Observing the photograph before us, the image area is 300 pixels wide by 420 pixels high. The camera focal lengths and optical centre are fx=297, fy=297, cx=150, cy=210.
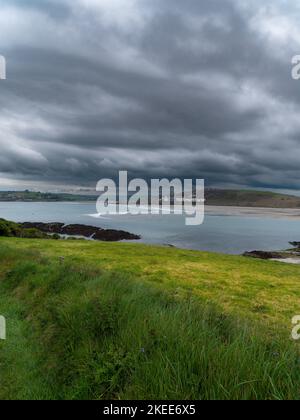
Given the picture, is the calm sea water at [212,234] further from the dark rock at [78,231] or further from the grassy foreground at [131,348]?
the grassy foreground at [131,348]

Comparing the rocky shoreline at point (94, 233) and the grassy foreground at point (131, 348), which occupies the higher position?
the grassy foreground at point (131, 348)

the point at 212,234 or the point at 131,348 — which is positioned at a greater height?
the point at 131,348

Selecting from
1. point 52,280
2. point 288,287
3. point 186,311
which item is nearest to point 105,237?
point 288,287

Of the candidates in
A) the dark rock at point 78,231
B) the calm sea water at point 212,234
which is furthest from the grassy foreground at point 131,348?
the dark rock at point 78,231

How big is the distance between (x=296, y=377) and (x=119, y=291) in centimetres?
378

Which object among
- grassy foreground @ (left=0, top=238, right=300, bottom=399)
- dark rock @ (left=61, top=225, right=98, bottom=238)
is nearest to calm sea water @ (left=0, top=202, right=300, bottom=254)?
dark rock @ (left=61, top=225, right=98, bottom=238)

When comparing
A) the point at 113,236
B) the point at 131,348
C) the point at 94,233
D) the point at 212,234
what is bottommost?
the point at 212,234

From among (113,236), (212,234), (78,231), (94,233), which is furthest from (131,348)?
(212,234)

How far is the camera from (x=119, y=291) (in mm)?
6500

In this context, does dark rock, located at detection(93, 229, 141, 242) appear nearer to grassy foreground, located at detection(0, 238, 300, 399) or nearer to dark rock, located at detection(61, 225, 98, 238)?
dark rock, located at detection(61, 225, 98, 238)

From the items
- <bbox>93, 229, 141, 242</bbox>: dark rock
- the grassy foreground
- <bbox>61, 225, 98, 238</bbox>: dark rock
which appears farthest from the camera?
<bbox>61, 225, 98, 238</bbox>: dark rock

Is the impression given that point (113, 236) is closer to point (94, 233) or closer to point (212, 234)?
point (94, 233)

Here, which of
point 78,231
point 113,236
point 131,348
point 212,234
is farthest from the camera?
point 212,234

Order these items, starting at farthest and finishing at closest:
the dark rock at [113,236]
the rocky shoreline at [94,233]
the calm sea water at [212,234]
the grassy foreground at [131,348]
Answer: the rocky shoreline at [94,233] → the dark rock at [113,236] → the calm sea water at [212,234] → the grassy foreground at [131,348]
